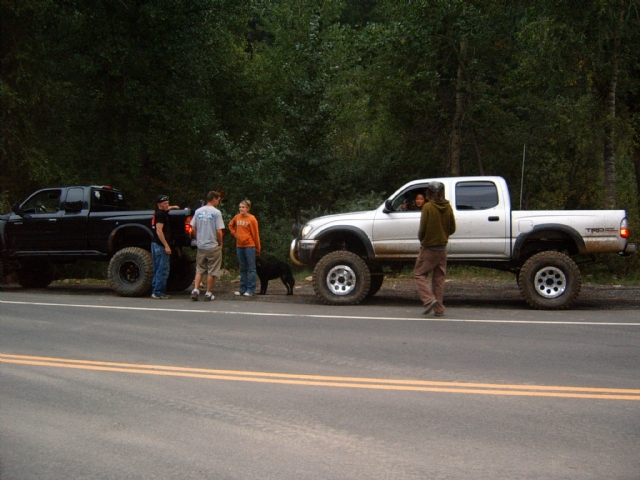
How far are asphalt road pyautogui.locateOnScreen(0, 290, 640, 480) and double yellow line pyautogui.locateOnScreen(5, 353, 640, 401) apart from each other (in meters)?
0.03

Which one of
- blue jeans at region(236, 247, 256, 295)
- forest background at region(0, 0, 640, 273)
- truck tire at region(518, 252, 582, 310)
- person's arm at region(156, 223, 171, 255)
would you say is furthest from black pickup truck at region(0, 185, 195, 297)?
truck tire at region(518, 252, 582, 310)

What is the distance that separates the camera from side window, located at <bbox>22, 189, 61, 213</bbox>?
16370mm

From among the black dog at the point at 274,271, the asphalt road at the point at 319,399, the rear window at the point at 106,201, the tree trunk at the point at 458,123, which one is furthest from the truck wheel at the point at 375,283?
the tree trunk at the point at 458,123

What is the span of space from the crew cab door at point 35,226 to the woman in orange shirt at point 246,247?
392 centimetres

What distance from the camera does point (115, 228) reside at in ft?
50.5

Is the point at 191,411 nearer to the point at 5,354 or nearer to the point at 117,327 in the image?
the point at 5,354

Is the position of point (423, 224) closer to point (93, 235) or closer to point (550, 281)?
point (550, 281)

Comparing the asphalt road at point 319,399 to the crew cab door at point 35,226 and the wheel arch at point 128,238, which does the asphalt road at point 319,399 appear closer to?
the wheel arch at point 128,238

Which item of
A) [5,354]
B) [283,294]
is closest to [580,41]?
[283,294]

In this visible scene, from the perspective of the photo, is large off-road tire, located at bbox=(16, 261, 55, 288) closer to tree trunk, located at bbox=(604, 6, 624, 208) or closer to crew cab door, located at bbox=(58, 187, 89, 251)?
→ crew cab door, located at bbox=(58, 187, 89, 251)

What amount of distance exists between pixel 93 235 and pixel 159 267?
2024 millimetres

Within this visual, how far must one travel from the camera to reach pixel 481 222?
43.1 feet

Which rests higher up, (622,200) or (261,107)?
(261,107)

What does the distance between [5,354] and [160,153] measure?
16.2m
